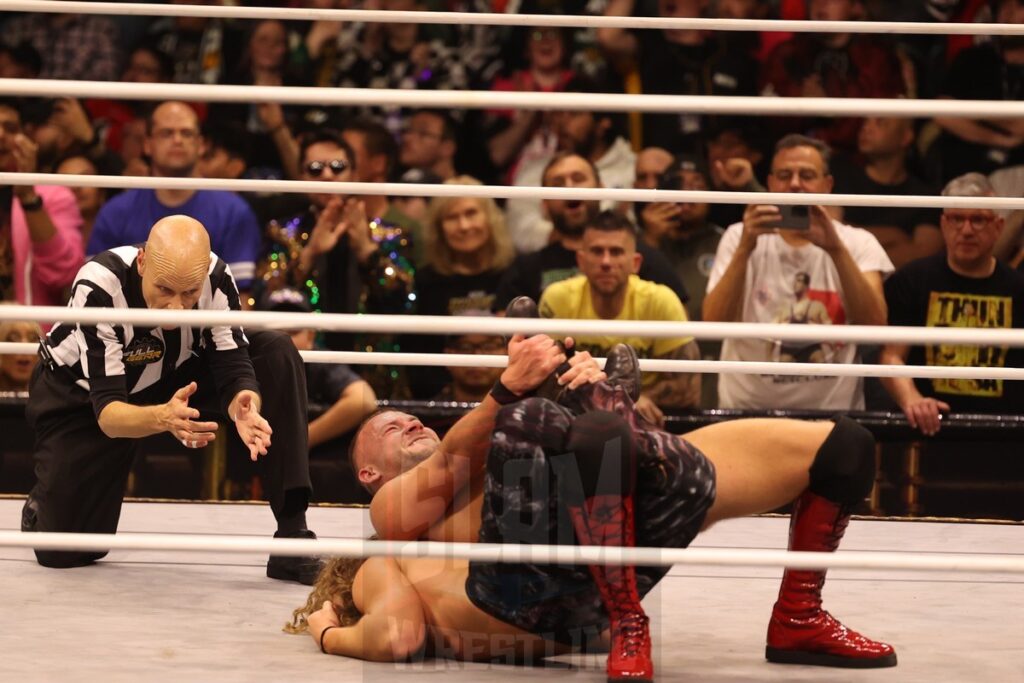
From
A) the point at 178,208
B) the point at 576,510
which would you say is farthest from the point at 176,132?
the point at 576,510

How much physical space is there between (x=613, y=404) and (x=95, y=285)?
2.76ft

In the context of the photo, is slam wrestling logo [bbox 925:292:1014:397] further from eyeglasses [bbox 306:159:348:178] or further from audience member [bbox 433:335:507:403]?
eyeglasses [bbox 306:159:348:178]

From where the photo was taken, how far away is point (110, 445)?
2246mm

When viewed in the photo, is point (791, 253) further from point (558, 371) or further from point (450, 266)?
point (558, 371)

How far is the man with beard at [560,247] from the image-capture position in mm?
3064

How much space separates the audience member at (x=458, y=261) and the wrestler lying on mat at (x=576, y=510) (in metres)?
1.39

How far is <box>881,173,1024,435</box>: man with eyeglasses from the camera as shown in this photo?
2.87 meters

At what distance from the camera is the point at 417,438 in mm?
1862

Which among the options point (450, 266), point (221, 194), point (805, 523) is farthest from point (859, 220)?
point (805, 523)

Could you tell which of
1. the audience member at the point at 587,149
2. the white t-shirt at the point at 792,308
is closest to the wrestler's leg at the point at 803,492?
the white t-shirt at the point at 792,308

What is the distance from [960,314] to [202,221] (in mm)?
1619

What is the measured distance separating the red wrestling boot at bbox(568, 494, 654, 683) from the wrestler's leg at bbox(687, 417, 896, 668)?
143 millimetres

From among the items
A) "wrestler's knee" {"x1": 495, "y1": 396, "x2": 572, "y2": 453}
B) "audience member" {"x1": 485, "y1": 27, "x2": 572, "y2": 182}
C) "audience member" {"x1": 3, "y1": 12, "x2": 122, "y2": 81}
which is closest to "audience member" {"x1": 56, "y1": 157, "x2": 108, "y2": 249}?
"audience member" {"x1": 3, "y1": 12, "x2": 122, "y2": 81}

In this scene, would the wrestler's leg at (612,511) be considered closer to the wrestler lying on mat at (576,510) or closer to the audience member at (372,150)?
the wrestler lying on mat at (576,510)
